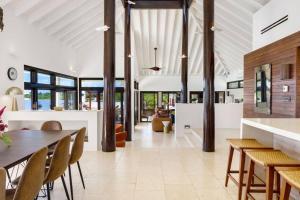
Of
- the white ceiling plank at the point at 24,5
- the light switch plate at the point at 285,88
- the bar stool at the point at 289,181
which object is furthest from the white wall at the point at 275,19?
the white ceiling plank at the point at 24,5

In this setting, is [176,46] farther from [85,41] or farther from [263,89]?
[263,89]

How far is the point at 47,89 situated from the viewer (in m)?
9.05

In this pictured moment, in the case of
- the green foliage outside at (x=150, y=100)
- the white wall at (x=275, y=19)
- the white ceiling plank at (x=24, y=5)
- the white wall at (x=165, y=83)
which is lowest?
the green foliage outside at (x=150, y=100)

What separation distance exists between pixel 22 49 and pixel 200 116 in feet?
19.3

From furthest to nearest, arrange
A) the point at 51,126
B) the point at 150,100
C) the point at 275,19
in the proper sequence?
1. the point at 150,100
2. the point at 275,19
3. the point at 51,126

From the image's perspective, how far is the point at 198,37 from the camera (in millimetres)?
12695

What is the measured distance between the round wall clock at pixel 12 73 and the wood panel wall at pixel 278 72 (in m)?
5.83

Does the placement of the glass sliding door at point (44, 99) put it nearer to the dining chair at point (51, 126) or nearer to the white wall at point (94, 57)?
the white wall at point (94, 57)

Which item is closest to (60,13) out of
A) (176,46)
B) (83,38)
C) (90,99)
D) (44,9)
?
(44,9)

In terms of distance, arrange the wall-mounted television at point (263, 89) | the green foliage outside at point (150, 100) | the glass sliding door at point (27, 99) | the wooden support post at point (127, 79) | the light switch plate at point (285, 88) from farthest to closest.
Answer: the green foliage outside at point (150, 100) → the wooden support post at point (127, 79) → the glass sliding door at point (27, 99) → the wall-mounted television at point (263, 89) → the light switch plate at point (285, 88)

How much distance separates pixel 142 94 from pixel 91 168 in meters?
12.6

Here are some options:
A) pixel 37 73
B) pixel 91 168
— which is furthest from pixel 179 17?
pixel 91 168

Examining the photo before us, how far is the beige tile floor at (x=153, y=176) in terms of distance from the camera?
11.3 feet

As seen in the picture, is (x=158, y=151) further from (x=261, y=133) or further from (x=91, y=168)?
(x=261, y=133)
